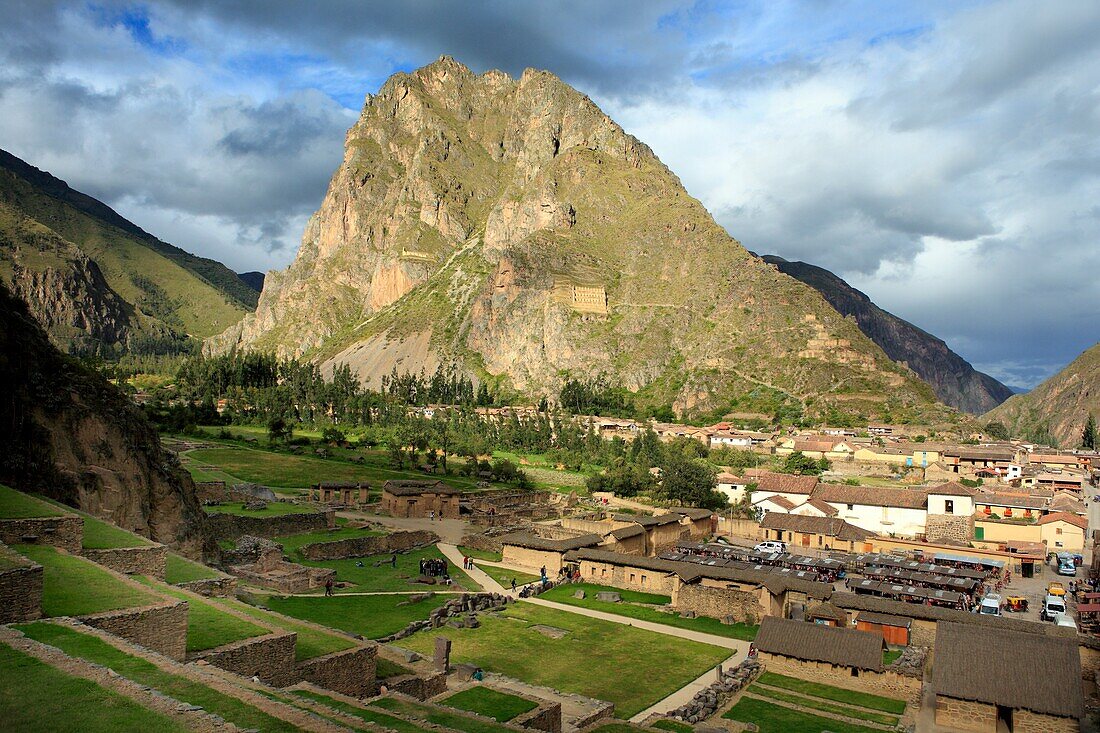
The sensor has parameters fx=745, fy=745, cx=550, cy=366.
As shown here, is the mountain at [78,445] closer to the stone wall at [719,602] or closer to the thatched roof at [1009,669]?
the stone wall at [719,602]

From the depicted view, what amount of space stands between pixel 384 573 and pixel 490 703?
22402 mm

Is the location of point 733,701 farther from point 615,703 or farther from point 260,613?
point 260,613

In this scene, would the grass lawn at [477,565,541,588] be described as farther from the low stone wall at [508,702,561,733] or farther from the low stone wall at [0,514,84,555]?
the low stone wall at [0,514,84,555]

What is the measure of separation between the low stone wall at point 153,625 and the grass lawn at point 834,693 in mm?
21475

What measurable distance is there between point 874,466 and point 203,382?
111244mm

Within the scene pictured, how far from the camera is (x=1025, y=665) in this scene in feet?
83.9

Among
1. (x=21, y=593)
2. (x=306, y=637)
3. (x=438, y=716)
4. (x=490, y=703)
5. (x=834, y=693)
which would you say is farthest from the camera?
(x=834, y=693)

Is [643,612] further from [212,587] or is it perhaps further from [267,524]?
[267,524]

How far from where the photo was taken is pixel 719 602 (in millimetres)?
38188

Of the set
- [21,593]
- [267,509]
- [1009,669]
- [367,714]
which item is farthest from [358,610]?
[1009,669]

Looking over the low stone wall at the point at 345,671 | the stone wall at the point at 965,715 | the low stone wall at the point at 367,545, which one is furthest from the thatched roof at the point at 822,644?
the low stone wall at the point at 367,545

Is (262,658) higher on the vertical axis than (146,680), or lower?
lower

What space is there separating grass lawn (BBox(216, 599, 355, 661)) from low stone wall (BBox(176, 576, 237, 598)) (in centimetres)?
114

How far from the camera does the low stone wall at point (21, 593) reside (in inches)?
570
